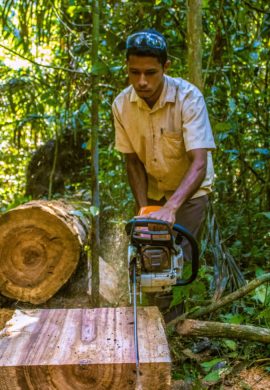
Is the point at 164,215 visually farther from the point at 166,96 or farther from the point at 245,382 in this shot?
the point at 245,382

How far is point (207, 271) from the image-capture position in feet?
12.3

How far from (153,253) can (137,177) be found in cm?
87

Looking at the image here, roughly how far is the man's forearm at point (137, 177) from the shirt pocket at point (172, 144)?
0.23m

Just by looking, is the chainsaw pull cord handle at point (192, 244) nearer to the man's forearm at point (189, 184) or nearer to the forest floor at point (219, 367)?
the man's forearm at point (189, 184)

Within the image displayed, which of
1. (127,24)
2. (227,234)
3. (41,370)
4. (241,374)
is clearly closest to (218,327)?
(241,374)

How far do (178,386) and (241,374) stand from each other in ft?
1.27

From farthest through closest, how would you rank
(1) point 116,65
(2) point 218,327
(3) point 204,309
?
(1) point 116,65, (3) point 204,309, (2) point 218,327

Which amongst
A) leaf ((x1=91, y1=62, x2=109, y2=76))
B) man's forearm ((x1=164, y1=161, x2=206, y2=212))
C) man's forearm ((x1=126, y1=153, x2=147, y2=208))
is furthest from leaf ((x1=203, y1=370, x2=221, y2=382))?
leaf ((x1=91, y1=62, x2=109, y2=76))

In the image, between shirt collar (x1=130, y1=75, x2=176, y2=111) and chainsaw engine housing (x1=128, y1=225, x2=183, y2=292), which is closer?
chainsaw engine housing (x1=128, y1=225, x2=183, y2=292)

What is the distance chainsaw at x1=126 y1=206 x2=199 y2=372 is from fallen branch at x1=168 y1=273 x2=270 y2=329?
0.46 meters

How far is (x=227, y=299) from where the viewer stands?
290 cm

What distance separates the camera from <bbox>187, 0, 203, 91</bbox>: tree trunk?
3500mm

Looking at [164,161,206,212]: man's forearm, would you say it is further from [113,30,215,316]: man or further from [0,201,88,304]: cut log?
[0,201,88,304]: cut log

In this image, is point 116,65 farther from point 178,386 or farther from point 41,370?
point 41,370
